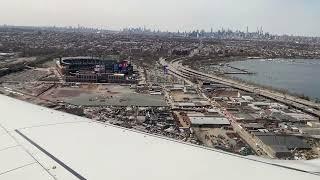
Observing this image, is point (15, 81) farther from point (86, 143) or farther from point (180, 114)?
point (86, 143)

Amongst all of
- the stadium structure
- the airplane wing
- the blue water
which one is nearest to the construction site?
the stadium structure

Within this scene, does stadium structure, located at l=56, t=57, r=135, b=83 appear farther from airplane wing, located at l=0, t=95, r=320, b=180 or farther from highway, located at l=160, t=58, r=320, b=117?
airplane wing, located at l=0, t=95, r=320, b=180

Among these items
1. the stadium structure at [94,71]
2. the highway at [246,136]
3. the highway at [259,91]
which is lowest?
the highway at [246,136]

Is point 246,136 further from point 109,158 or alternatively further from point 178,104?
point 109,158

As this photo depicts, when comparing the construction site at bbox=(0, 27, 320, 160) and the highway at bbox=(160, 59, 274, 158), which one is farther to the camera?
the construction site at bbox=(0, 27, 320, 160)

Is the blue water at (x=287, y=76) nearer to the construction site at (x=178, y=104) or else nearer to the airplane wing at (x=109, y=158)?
the construction site at (x=178, y=104)

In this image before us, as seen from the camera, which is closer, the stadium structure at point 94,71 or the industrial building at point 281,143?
the industrial building at point 281,143

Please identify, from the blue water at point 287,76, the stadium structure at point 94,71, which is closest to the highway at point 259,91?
the blue water at point 287,76
